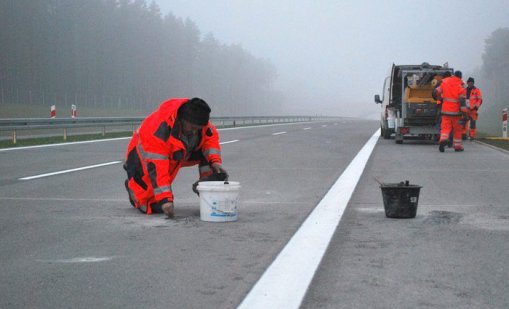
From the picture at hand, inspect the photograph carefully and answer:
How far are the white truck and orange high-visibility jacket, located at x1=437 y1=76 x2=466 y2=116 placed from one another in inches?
123

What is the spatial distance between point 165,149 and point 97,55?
93151 millimetres

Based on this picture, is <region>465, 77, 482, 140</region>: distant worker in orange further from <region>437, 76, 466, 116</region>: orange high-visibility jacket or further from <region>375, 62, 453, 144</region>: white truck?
<region>437, 76, 466, 116</region>: orange high-visibility jacket

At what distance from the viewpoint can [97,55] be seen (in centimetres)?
9744

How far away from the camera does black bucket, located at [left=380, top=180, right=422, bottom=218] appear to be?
7.19m

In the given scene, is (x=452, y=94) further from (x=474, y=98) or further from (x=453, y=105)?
(x=474, y=98)

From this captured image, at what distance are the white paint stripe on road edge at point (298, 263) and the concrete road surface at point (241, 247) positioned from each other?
77 millimetres

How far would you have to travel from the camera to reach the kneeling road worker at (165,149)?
23.2 feet

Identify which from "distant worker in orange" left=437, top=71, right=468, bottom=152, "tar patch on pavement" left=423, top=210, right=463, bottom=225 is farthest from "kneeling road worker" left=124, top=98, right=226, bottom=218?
"distant worker in orange" left=437, top=71, right=468, bottom=152

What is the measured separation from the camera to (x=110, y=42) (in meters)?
99.6

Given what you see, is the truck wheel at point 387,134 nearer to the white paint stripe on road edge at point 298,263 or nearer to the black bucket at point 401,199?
the white paint stripe on road edge at point 298,263

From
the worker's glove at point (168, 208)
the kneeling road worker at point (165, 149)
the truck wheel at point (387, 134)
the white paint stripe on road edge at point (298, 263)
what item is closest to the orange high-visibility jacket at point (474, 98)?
the truck wheel at point (387, 134)

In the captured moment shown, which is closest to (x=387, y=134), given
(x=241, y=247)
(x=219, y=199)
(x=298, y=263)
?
(x=219, y=199)

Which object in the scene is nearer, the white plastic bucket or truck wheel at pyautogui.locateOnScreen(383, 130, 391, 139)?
the white plastic bucket

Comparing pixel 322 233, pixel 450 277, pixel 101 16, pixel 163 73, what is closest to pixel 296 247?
pixel 322 233
